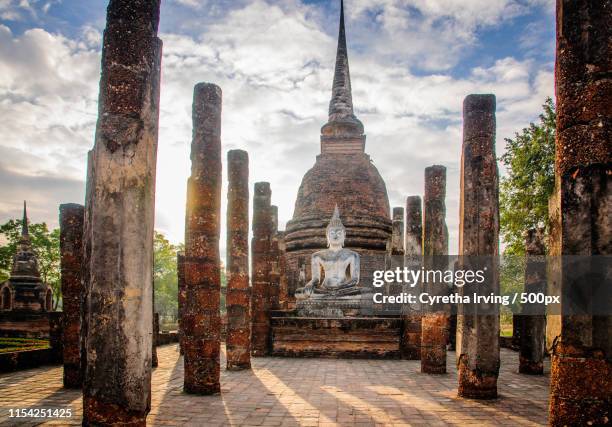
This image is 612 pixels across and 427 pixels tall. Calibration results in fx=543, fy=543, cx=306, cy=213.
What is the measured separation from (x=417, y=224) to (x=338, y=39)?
21005 millimetres

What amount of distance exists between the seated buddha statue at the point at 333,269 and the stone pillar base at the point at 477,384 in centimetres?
1017

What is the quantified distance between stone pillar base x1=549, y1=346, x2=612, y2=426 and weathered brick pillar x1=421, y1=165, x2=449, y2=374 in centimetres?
603

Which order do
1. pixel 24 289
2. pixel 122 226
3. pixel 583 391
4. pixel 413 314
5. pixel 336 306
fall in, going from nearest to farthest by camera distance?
1. pixel 583 391
2. pixel 122 226
3. pixel 413 314
4. pixel 336 306
5. pixel 24 289

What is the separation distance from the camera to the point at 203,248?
318 inches

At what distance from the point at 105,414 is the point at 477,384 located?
4983mm

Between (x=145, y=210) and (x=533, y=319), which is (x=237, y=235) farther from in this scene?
(x=145, y=210)

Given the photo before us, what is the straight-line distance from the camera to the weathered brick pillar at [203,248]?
25.7ft

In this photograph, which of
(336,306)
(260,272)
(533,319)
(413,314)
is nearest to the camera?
(533,319)

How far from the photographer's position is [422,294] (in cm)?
1045

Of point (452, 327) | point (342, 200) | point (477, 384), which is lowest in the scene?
point (452, 327)

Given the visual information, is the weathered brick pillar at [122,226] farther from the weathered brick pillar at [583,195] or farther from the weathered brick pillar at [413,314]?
the weathered brick pillar at [413,314]

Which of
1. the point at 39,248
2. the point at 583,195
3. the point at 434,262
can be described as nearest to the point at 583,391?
the point at 583,195

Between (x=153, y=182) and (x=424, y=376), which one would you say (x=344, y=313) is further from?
(x=153, y=182)

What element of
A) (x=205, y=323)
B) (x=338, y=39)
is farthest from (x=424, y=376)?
(x=338, y=39)
